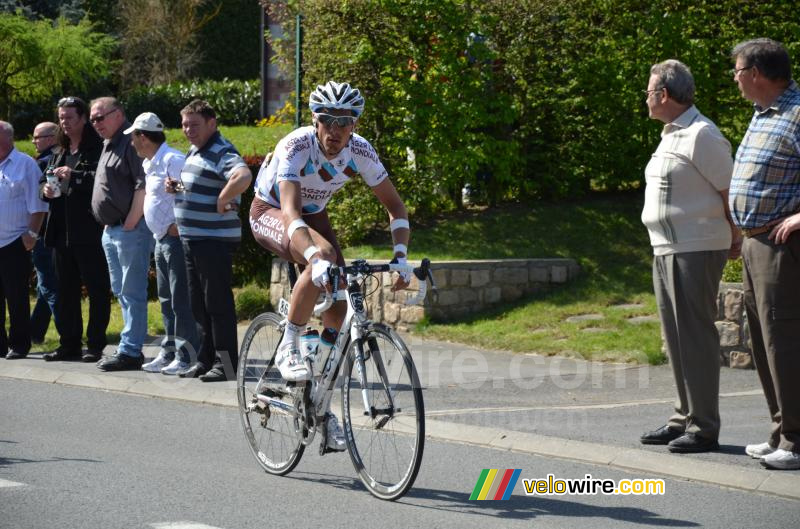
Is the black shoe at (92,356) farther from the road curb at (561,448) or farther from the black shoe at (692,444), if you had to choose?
the black shoe at (692,444)

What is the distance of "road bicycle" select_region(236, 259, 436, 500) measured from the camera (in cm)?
600

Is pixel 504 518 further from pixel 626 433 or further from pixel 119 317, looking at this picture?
pixel 119 317

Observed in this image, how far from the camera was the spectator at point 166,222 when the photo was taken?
10258 millimetres

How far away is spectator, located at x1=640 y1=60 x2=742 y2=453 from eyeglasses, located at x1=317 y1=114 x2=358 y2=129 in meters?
1.77

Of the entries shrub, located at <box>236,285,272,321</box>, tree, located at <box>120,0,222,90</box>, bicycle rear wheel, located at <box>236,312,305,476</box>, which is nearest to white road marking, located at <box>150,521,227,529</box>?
bicycle rear wheel, located at <box>236,312,305,476</box>

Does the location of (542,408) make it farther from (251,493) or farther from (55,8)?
(55,8)

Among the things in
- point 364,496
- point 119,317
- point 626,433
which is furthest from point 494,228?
point 364,496

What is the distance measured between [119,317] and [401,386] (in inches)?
338

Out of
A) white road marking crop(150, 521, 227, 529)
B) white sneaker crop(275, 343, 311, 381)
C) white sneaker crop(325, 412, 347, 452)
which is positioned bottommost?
white road marking crop(150, 521, 227, 529)

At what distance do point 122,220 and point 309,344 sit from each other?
438 centimetres

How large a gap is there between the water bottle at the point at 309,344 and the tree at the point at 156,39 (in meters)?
37.7

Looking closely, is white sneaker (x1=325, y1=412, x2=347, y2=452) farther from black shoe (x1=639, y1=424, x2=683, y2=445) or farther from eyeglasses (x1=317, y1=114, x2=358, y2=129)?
black shoe (x1=639, y1=424, x2=683, y2=445)

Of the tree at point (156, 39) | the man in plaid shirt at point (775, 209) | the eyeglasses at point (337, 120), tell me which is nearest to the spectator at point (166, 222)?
the eyeglasses at point (337, 120)

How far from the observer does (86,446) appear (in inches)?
303
